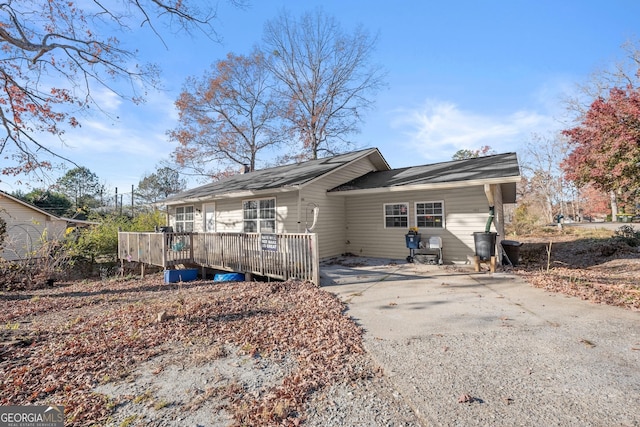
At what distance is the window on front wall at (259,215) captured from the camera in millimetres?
10469

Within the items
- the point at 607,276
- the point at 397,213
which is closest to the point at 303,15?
the point at 397,213

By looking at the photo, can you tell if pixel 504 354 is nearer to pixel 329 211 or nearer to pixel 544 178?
pixel 329 211

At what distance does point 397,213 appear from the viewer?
32.3ft

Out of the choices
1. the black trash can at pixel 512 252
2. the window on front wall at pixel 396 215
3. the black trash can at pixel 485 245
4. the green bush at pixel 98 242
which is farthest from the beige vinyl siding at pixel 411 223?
the green bush at pixel 98 242

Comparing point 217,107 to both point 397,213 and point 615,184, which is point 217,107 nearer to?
point 397,213

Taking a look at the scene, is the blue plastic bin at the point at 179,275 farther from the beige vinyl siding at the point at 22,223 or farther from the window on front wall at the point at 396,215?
the beige vinyl siding at the point at 22,223

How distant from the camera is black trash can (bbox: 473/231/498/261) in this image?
7715 mm

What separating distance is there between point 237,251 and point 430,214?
6.30 meters

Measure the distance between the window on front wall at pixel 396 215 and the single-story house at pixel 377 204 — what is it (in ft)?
0.11

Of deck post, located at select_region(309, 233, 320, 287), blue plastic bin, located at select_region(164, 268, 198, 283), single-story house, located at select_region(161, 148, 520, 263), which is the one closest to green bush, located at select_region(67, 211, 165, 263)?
single-story house, located at select_region(161, 148, 520, 263)

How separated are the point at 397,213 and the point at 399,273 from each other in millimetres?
2737

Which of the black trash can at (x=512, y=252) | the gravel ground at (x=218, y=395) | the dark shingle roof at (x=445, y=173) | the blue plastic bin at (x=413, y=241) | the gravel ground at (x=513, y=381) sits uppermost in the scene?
the dark shingle roof at (x=445, y=173)

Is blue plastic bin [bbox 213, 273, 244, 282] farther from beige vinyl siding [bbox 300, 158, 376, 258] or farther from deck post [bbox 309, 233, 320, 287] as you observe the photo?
deck post [bbox 309, 233, 320, 287]

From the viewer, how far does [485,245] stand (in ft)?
25.5
